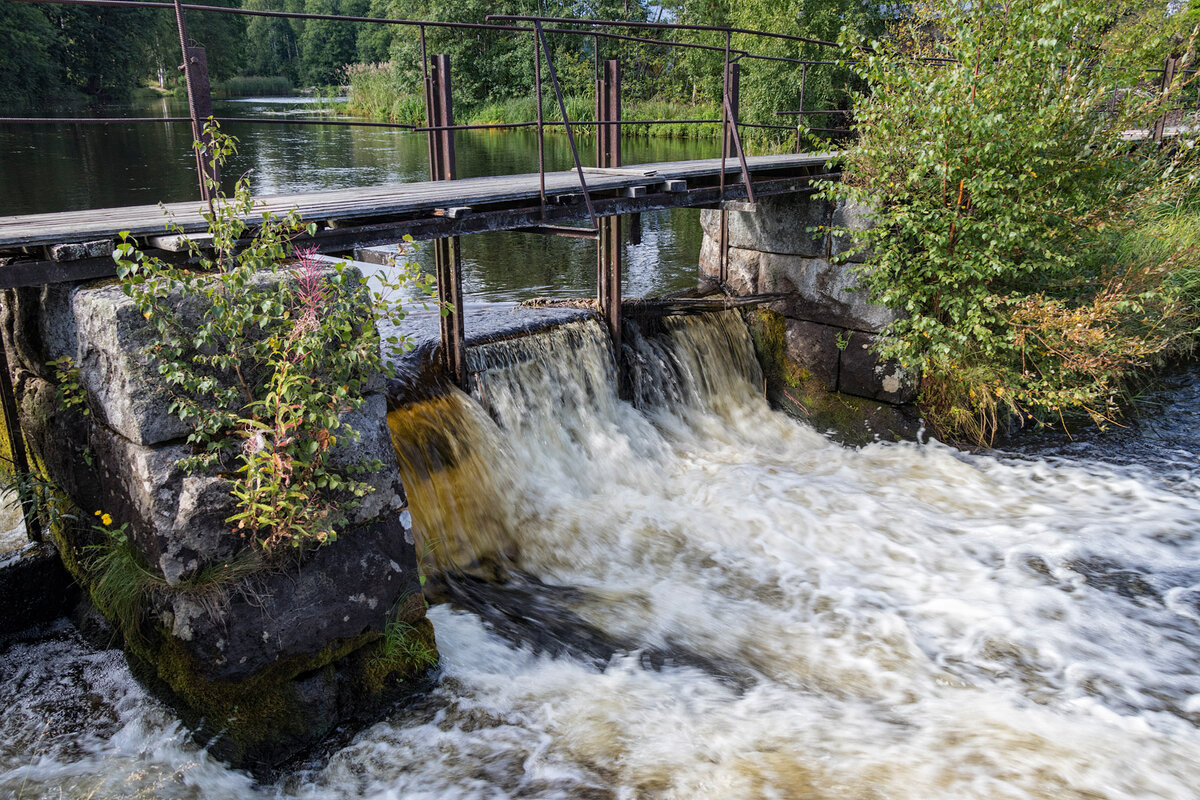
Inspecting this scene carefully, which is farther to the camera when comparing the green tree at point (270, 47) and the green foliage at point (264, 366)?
the green tree at point (270, 47)

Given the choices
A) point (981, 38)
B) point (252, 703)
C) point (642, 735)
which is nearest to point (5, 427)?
point (252, 703)

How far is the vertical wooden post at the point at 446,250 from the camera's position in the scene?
666 cm

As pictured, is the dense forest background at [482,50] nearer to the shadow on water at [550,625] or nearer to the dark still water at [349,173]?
the dark still water at [349,173]

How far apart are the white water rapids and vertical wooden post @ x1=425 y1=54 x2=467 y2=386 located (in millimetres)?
274

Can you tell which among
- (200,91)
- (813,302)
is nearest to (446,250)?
(200,91)

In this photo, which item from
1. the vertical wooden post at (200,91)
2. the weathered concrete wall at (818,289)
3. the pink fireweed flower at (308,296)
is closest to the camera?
the pink fireweed flower at (308,296)

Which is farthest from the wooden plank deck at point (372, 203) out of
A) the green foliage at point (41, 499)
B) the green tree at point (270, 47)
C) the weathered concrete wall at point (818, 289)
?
the green tree at point (270, 47)

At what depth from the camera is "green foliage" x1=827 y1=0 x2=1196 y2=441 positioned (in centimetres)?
700

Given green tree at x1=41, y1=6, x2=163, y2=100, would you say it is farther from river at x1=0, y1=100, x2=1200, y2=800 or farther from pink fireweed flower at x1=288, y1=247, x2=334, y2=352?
pink fireweed flower at x1=288, y1=247, x2=334, y2=352

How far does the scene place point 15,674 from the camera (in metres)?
4.31

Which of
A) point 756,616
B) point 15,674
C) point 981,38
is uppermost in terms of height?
point 981,38

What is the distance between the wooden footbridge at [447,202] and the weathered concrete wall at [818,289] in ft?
1.48

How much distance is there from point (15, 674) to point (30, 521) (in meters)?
0.86

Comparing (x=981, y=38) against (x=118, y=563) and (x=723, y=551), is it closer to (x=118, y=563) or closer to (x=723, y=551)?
(x=723, y=551)
